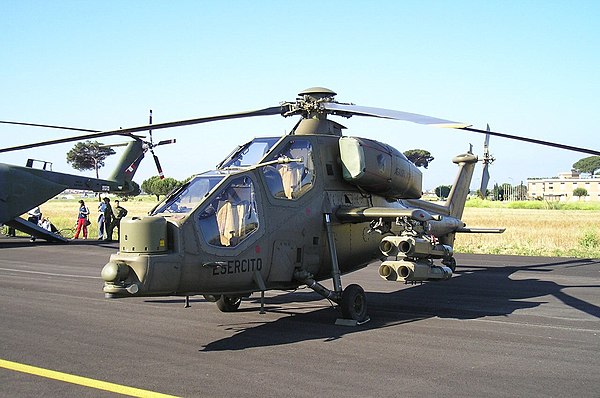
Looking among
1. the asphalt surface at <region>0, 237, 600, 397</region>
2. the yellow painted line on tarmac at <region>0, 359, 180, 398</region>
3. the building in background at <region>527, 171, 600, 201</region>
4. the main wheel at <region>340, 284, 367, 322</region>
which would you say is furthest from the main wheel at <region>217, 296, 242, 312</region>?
the building in background at <region>527, 171, 600, 201</region>

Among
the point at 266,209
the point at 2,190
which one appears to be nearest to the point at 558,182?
the point at 2,190

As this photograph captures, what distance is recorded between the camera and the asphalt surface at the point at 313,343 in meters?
6.68

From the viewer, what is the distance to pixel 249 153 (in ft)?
34.7

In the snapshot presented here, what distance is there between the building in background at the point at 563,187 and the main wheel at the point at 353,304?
12691 centimetres

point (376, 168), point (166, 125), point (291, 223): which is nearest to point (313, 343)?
point (291, 223)

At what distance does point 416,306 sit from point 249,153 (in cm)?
430

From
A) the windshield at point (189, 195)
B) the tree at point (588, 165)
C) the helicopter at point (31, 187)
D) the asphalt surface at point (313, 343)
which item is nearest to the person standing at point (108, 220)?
the helicopter at point (31, 187)

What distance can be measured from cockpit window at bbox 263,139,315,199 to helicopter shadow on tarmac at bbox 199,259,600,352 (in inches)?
82.6

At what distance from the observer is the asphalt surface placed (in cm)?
668

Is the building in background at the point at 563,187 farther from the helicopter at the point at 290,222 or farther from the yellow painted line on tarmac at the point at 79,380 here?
the yellow painted line on tarmac at the point at 79,380

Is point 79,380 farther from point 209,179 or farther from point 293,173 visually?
point 293,173

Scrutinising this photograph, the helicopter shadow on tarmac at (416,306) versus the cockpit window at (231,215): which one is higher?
the cockpit window at (231,215)

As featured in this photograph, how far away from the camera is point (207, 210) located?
29.3 ft

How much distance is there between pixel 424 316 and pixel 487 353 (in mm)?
2725
